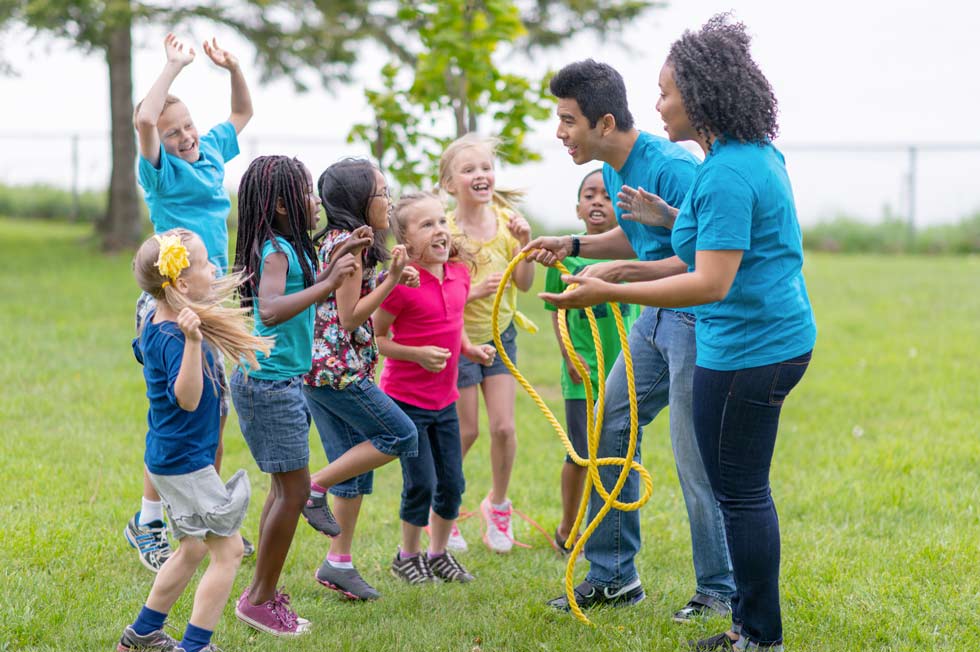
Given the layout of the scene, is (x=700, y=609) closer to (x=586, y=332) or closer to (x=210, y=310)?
(x=586, y=332)

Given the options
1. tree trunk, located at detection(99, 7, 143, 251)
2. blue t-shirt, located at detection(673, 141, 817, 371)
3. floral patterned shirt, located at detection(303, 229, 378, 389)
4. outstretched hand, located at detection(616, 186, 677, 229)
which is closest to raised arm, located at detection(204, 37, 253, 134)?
floral patterned shirt, located at detection(303, 229, 378, 389)

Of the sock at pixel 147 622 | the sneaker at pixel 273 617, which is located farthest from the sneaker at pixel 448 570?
the sock at pixel 147 622

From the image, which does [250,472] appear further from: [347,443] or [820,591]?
[820,591]

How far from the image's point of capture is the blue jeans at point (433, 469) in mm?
4363

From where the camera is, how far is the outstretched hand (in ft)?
11.8

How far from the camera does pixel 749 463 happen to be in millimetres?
3346

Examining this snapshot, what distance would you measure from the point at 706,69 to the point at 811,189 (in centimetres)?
1891

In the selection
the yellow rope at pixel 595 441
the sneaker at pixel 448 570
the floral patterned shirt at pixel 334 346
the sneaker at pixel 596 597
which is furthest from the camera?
the sneaker at pixel 448 570

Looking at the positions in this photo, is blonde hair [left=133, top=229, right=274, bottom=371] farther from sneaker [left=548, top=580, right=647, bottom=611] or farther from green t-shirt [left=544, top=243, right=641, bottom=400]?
green t-shirt [left=544, top=243, right=641, bottom=400]

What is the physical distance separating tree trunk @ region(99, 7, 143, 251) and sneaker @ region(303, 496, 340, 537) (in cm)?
1167

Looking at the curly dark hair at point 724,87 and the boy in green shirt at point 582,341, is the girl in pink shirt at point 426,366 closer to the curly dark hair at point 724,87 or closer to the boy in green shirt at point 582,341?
the boy in green shirt at point 582,341

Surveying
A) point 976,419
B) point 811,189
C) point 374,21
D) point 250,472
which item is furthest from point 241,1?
point 811,189

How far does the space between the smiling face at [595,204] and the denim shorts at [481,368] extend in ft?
2.39

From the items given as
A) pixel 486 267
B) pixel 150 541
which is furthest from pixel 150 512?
pixel 486 267
